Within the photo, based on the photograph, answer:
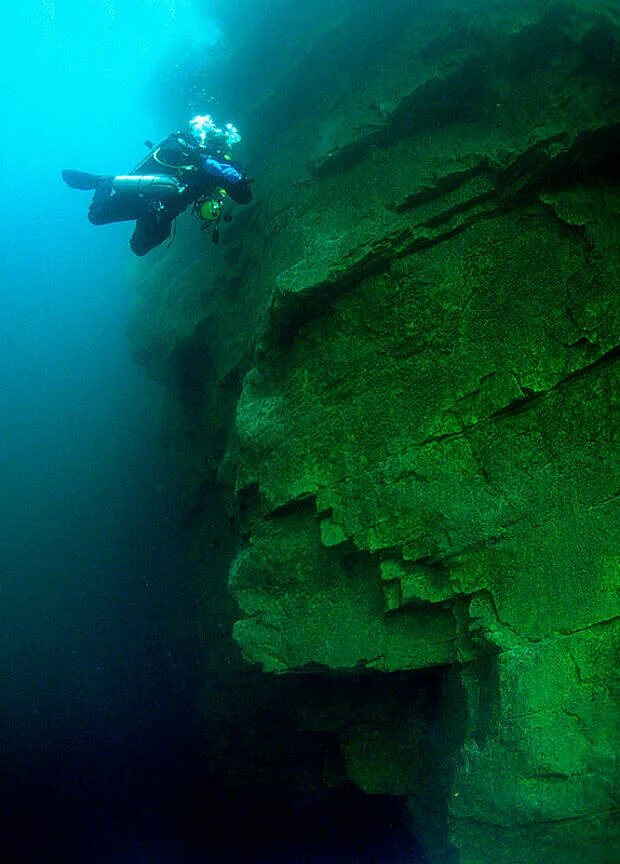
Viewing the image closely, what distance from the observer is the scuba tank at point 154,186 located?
6238mm

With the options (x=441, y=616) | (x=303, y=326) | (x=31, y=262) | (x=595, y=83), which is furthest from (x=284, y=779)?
(x=31, y=262)

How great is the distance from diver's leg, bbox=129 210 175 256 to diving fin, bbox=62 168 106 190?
154cm

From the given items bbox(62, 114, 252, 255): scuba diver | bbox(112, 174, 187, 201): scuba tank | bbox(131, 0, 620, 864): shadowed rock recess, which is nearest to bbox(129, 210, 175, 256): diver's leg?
bbox(62, 114, 252, 255): scuba diver

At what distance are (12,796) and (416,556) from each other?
12306mm

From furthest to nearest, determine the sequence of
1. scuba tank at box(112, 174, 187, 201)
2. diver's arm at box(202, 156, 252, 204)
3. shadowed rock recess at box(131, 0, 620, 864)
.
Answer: scuba tank at box(112, 174, 187, 201)
diver's arm at box(202, 156, 252, 204)
shadowed rock recess at box(131, 0, 620, 864)

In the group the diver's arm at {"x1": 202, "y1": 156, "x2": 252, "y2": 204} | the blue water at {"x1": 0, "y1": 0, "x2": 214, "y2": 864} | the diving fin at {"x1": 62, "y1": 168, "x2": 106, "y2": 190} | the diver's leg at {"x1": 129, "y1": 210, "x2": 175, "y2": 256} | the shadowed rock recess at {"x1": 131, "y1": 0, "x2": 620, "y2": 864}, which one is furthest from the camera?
the blue water at {"x1": 0, "y1": 0, "x2": 214, "y2": 864}

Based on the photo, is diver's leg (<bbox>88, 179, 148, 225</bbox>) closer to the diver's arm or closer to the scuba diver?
the scuba diver

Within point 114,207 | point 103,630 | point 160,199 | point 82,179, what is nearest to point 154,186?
point 160,199

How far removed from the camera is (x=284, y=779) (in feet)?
23.7

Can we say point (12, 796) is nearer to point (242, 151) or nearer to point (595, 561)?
point (595, 561)

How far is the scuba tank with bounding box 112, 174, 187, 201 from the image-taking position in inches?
246

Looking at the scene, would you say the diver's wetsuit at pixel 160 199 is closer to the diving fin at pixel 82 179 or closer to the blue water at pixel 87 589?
the diving fin at pixel 82 179

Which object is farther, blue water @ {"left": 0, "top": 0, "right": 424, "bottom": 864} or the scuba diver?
blue water @ {"left": 0, "top": 0, "right": 424, "bottom": 864}

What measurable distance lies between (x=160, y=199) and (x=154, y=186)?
6.7 inches
